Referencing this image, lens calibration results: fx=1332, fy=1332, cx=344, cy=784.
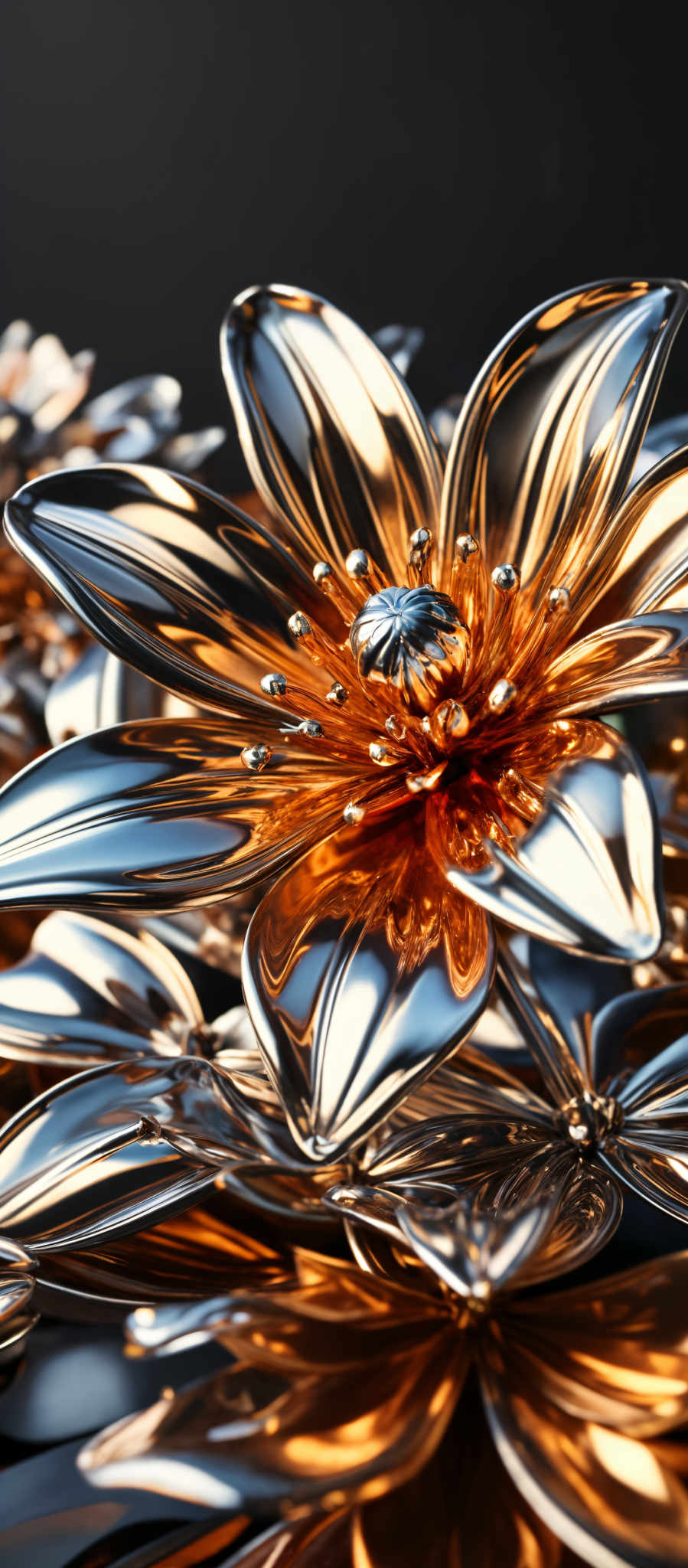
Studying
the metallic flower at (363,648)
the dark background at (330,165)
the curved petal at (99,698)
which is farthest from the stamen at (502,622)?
the dark background at (330,165)

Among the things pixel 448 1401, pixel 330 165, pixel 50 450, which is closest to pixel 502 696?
pixel 448 1401

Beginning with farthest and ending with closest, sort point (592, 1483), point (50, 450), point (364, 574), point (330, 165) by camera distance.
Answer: point (330, 165), point (50, 450), point (364, 574), point (592, 1483)

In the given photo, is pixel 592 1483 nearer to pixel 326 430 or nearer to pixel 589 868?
pixel 589 868

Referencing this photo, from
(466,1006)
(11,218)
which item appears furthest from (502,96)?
(466,1006)

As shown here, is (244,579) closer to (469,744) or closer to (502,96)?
(469,744)

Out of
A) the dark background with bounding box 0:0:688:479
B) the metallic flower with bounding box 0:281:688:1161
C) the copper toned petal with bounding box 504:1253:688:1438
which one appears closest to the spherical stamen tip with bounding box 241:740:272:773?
the metallic flower with bounding box 0:281:688:1161

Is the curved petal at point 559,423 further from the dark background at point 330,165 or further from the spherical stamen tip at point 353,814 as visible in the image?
the dark background at point 330,165
